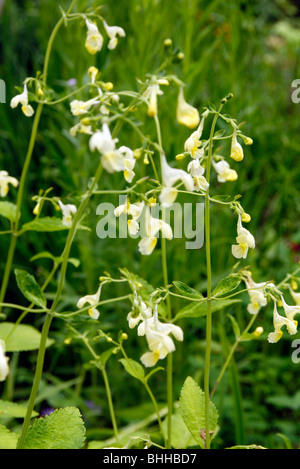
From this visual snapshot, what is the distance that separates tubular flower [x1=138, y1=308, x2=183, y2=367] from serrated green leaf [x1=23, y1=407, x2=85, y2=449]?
153 mm

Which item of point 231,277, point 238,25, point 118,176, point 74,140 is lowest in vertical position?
point 231,277

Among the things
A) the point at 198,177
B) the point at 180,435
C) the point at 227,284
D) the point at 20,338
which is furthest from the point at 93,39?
the point at 180,435

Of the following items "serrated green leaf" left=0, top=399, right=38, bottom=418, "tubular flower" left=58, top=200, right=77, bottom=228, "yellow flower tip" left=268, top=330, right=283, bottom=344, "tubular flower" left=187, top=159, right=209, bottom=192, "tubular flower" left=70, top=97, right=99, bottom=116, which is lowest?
"serrated green leaf" left=0, top=399, right=38, bottom=418

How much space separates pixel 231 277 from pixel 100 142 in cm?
27

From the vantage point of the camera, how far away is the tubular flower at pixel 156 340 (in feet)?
1.58

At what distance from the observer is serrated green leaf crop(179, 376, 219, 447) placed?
0.67 meters

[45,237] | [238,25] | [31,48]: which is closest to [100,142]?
[45,237]

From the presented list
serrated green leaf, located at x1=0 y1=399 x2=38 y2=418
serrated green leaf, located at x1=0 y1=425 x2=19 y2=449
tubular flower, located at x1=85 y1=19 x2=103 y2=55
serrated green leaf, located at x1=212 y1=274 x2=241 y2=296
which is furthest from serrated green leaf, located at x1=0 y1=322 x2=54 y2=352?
tubular flower, located at x1=85 y1=19 x2=103 y2=55

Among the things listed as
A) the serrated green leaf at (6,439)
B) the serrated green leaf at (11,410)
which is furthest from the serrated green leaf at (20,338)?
the serrated green leaf at (6,439)

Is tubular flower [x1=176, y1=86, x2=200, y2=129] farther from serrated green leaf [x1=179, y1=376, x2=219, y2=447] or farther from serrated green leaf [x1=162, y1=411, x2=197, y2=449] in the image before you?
serrated green leaf [x1=162, y1=411, x2=197, y2=449]

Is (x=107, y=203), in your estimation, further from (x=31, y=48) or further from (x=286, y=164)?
(x=31, y=48)

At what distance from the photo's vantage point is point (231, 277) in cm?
63

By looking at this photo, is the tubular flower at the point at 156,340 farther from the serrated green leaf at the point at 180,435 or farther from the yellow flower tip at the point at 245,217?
the serrated green leaf at the point at 180,435
